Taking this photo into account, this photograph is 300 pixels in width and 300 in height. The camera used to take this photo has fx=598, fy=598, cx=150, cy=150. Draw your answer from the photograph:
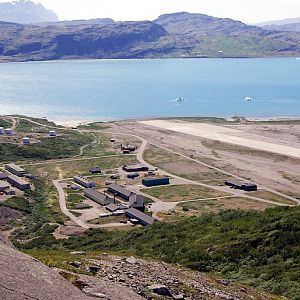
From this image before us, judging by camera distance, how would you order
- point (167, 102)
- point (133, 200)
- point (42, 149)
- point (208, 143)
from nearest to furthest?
point (133, 200)
point (42, 149)
point (208, 143)
point (167, 102)

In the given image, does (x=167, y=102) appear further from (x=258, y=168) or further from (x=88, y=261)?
(x=88, y=261)

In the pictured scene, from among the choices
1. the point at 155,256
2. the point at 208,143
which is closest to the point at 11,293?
the point at 155,256

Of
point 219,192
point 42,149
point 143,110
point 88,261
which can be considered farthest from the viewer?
point 143,110

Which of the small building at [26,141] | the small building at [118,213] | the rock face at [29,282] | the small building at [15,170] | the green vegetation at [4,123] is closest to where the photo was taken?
the rock face at [29,282]

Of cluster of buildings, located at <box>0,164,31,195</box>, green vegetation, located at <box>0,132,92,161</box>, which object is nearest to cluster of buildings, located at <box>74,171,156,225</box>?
cluster of buildings, located at <box>0,164,31,195</box>

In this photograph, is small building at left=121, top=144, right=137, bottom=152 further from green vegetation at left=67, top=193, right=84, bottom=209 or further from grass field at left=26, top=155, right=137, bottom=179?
green vegetation at left=67, top=193, right=84, bottom=209

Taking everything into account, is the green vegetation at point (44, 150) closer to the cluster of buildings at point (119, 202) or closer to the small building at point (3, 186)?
the cluster of buildings at point (119, 202)

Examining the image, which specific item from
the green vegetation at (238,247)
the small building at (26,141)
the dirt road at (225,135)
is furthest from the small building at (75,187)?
the dirt road at (225,135)

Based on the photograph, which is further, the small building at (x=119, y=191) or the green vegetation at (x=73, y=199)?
the small building at (x=119, y=191)
